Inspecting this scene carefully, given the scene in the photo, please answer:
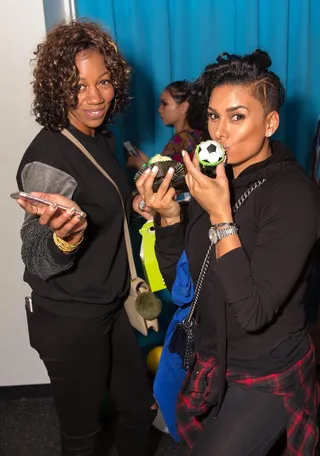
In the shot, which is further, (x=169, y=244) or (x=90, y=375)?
(x=90, y=375)

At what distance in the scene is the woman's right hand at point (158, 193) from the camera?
1212mm

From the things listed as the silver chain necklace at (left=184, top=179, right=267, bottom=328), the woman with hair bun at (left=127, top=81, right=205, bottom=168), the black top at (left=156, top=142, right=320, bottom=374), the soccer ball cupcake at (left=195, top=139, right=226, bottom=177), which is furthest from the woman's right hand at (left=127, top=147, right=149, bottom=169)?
the soccer ball cupcake at (left=195, top=139, right=226, bottom=177)

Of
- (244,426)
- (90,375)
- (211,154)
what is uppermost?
(211,154)

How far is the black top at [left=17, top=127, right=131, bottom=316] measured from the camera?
1272 millimetres

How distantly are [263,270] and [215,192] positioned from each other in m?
0.19

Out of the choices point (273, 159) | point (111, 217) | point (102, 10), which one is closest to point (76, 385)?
point (111, 217)

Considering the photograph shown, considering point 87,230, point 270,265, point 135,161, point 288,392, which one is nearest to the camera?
point 270,265

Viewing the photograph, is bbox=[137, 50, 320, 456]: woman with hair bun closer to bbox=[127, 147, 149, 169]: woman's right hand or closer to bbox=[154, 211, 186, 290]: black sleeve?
bbox=[154, 211, 186, 290]: black sleeve

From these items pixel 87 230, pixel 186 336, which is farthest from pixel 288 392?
pixel 87 230

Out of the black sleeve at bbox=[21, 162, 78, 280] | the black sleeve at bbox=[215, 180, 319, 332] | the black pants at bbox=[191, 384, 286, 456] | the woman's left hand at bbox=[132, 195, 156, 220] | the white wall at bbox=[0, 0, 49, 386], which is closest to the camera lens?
the black sleeve at bbox=[215, 180, 319, 332]

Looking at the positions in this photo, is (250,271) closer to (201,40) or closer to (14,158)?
(14,158)

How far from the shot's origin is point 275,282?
103 centimetres

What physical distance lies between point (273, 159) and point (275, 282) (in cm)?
31

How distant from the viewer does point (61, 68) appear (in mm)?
1356
